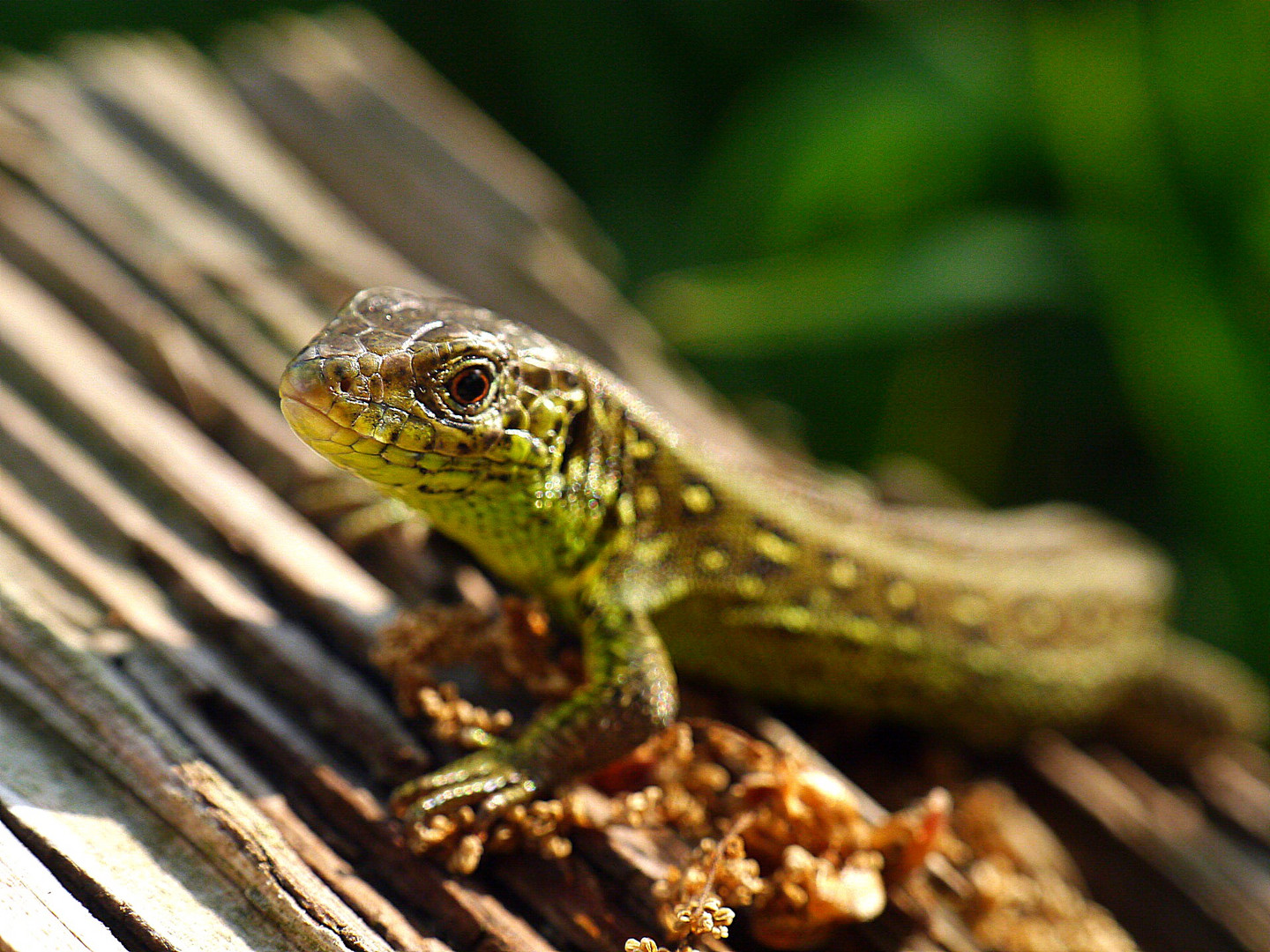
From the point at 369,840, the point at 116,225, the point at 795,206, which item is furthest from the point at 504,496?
the point at 795,206

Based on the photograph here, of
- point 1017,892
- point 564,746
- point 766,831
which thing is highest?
point 1017,892

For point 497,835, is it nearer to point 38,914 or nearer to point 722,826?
point 722,826

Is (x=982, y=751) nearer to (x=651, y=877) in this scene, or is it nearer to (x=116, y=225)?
(x=651, y=877)

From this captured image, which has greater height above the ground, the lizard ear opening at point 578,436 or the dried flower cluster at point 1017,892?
the lizard ear opening at point 578,436

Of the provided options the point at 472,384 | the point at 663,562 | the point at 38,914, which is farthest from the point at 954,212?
the point at 38,914

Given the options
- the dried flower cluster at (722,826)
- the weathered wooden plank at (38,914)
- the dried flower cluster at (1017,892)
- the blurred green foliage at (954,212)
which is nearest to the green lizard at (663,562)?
the dried flower cluster at (722,826)

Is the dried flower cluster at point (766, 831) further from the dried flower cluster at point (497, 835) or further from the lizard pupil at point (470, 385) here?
the lizard pupil at point (470, 385)

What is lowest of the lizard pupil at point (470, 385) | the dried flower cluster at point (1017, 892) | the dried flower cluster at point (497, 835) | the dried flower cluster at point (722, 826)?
the dried flower cluster at point (497, 835)
